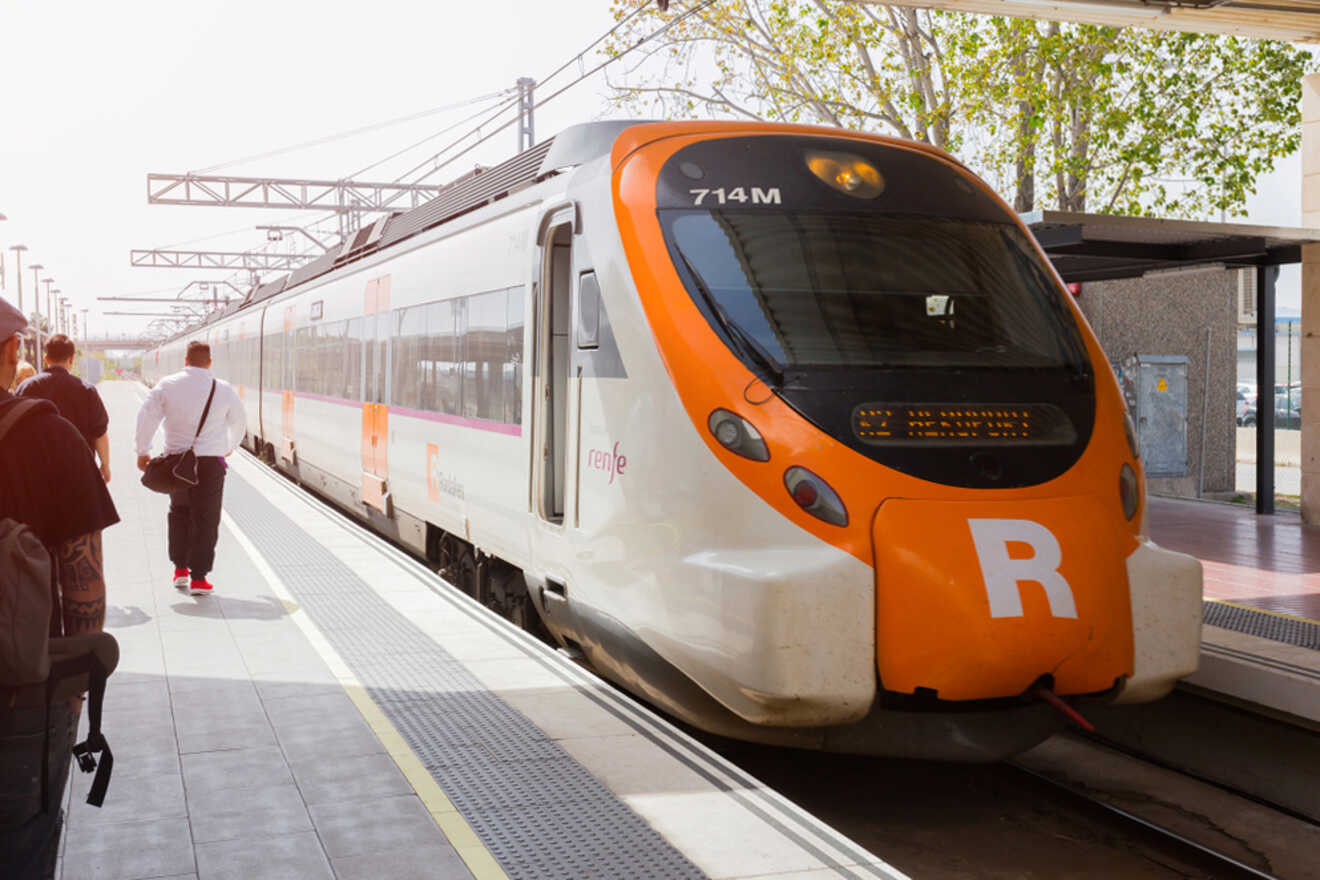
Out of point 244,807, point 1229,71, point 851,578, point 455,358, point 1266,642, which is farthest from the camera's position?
point 1229,71

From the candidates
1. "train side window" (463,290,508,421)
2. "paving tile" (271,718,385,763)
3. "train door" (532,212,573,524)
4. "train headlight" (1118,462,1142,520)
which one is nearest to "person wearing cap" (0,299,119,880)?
"paving tile" (271,718,385,763)

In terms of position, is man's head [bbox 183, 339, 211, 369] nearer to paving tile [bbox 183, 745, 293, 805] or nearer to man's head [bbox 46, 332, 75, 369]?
man's head [bbox 46, 332, 75, 369]

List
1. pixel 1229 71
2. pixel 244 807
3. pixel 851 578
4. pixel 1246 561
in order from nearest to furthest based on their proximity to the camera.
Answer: pixel 244 807
pixel 851 578
pixel 1246 561
pixel 1229 71

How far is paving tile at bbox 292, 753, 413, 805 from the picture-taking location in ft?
13.7

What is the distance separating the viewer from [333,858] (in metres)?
3.64

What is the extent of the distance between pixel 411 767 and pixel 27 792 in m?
1.97

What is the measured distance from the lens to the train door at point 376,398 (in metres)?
10.5

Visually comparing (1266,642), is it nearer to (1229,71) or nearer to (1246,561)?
(1246,561)

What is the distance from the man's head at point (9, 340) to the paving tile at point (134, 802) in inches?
68.1

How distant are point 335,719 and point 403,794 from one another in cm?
100

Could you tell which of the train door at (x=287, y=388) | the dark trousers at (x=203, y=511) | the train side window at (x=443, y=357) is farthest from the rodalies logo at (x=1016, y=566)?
the train door at (x=287, y=388)

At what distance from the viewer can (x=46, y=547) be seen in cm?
273

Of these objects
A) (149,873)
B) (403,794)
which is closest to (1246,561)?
(403,794)

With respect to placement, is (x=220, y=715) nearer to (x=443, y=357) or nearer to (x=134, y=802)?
(x=134, y=802)
